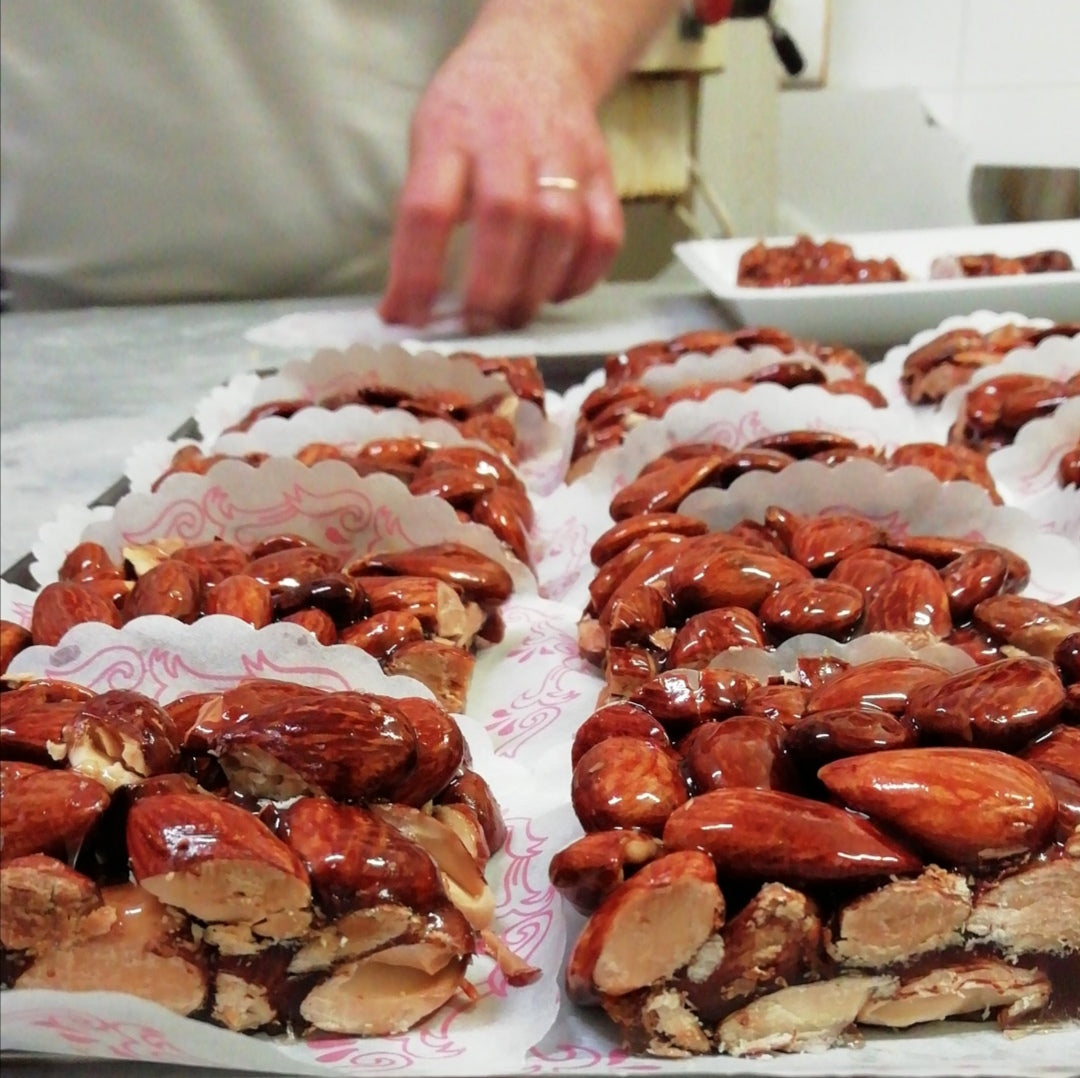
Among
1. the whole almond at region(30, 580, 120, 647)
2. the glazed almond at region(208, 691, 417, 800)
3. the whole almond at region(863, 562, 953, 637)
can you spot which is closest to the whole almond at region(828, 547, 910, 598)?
the whole almond at region(863, 562, 953, 637)

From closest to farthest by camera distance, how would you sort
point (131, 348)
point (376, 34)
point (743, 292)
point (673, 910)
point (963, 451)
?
A: point (673, 910) → point (963, 451) → point (743, 292) → point (131, 348) → point (376, 34)

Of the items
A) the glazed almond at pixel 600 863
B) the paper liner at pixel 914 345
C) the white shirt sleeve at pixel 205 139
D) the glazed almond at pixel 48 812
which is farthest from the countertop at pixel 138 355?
the glazed almond at pixel 600 863

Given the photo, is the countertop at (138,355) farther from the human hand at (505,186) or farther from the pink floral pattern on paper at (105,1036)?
Answer: the pink floral pattern on paper at (105,1036)

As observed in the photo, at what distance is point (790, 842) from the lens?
1.52 feet

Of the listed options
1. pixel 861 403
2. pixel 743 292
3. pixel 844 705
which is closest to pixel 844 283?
pixel 743 292

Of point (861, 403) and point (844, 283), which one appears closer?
point (861, 403)

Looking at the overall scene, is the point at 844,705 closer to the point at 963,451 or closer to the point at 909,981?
the point at 909,981

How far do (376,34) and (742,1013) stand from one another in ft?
5.93

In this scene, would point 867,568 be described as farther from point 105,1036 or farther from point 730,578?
point 105,1036

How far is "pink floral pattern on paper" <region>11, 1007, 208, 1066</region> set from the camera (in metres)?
0.42

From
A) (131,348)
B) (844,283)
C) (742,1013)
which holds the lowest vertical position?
(131,348)

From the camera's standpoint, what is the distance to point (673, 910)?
1.50 ft

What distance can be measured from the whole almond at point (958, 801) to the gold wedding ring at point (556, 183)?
Result: 1.24 metres

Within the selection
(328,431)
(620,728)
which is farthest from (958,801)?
(328,431)
